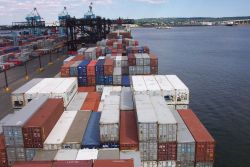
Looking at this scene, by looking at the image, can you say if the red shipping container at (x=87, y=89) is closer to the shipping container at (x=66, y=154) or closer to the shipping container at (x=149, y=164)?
the shipping container at (x=66, y=154)

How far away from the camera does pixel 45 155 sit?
25.3 m

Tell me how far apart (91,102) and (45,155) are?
619 inches

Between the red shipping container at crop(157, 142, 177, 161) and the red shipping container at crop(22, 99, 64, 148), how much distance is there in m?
11.2

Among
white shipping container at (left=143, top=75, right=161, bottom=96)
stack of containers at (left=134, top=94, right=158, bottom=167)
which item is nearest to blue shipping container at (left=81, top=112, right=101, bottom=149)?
stack of containers at (left=134, top=94, right=158, bottom=167)

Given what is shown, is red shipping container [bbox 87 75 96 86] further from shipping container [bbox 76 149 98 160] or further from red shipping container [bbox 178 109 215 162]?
shipping container [bbox 76 149 98 160]

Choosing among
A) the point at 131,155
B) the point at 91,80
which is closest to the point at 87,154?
the point at 131,155

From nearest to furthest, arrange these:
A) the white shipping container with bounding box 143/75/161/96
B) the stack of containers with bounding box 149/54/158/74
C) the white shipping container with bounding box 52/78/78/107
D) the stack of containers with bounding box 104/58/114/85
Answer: the white shipping container with bounding box 143/75/161/96, the white shipping container with bounding box 52/78/78/107, the stack of containers with bounding box 104/58/114/85, the stack of containers with bounding box 149/54/158/74

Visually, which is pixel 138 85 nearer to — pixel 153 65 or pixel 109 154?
pixel 109 154

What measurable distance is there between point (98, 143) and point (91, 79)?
909 inches

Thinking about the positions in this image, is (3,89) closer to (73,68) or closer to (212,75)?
(73,68)

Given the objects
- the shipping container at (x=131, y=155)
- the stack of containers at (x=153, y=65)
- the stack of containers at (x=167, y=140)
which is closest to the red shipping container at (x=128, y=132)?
the shipping container at (x=131, y=155)

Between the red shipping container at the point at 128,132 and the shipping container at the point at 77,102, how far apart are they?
8467mm

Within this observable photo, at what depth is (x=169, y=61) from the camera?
11044 centimetres

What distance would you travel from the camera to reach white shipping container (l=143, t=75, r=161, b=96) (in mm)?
36438
